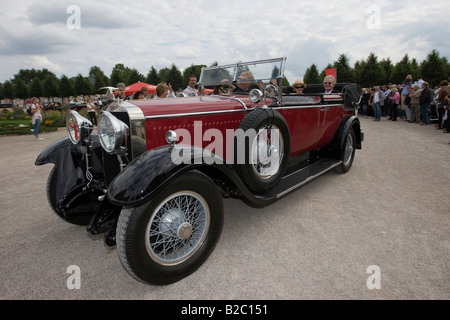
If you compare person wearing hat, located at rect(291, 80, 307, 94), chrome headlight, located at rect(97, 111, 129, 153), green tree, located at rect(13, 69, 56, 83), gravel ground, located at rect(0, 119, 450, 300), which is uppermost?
green tree, located at rect(13, 69, 56, 83)

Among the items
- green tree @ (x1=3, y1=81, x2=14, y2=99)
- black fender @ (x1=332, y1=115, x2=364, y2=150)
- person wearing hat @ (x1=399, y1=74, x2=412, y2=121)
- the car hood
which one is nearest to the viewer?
the car hood

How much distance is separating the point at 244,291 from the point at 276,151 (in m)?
1.59

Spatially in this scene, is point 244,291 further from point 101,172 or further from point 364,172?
point 364,172

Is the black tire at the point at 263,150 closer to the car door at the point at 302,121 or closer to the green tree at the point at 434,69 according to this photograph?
the car door at the point at 302,121

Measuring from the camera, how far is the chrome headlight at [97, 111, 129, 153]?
2.20 m

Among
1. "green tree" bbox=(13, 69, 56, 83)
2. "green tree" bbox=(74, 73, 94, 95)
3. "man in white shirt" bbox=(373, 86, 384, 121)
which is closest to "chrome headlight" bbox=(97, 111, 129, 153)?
"man in white shirt" bbox=(373, 86, 384, 121)

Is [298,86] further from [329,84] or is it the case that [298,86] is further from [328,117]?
[328,117]

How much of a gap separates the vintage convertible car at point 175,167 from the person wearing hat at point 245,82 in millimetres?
15

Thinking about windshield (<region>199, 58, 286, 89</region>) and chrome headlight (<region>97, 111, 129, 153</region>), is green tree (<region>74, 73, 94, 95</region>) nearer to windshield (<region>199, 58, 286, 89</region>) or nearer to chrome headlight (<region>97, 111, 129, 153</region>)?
windshield (<region>199, 58, 286, 89</region>)

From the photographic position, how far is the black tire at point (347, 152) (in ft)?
15.3

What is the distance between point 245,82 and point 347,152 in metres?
2.55

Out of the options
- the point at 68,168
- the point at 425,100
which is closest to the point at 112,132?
the point at 68,168

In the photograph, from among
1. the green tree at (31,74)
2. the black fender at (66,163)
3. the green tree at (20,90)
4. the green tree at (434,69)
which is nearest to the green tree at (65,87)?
the green tree at (20,90)

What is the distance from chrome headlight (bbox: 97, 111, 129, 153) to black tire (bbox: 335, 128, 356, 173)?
12.2 ft
